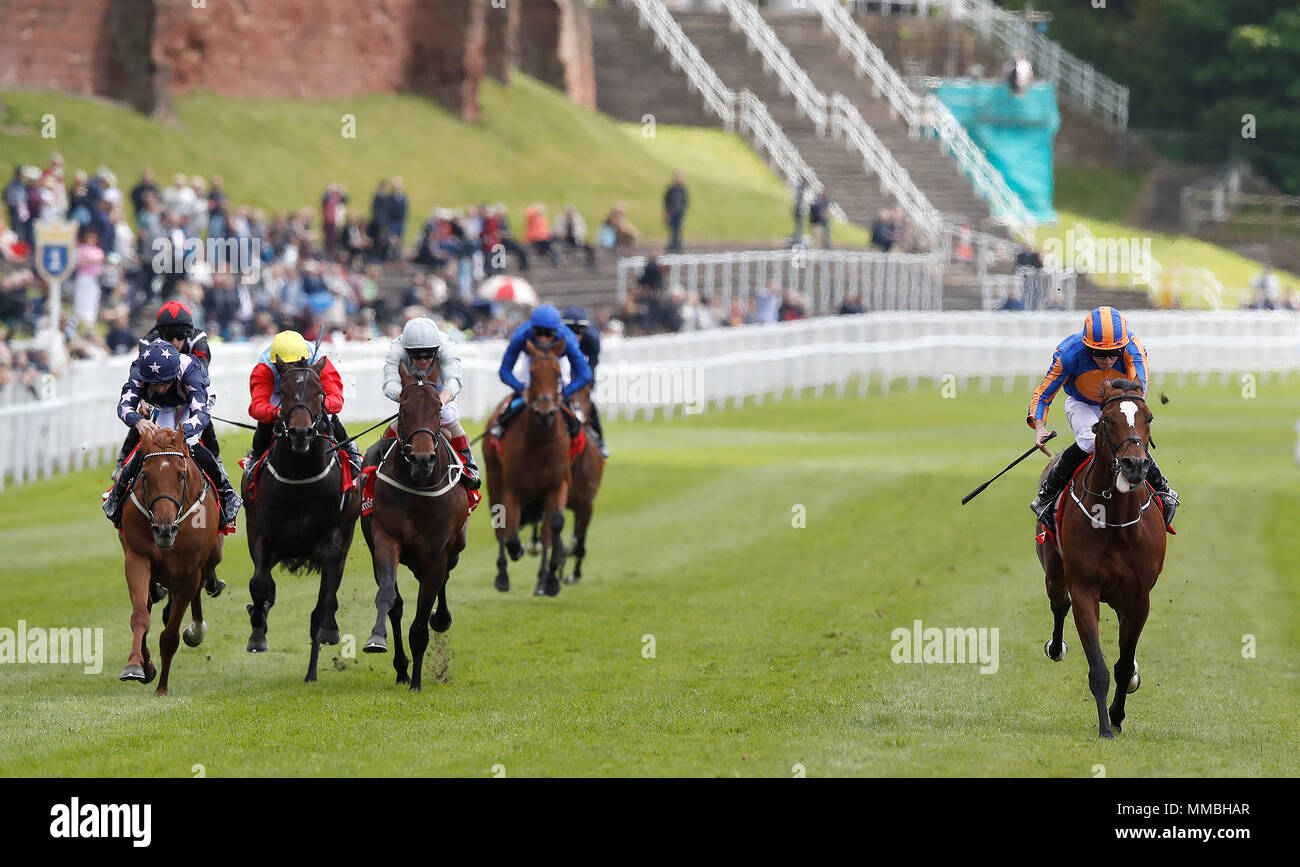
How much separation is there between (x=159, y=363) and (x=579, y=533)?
6.47 meters

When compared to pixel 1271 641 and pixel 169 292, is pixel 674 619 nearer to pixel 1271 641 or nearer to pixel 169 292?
pixel 1271 641

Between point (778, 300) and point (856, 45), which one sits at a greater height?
point (856, 45)

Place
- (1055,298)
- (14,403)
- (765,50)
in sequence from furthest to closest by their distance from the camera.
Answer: (765,50) < (1055,298) < (14,403)

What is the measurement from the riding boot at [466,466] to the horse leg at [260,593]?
136cm

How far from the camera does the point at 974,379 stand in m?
38.8

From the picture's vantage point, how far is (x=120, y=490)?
494 inches

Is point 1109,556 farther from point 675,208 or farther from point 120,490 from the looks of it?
point 675,208

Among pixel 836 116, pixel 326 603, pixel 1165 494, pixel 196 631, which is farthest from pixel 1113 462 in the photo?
pixel 836 116

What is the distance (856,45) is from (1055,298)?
55.6 feet

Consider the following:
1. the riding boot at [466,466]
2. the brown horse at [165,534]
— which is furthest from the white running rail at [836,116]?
the brown horse at [165,534]

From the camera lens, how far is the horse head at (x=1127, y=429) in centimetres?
1110
